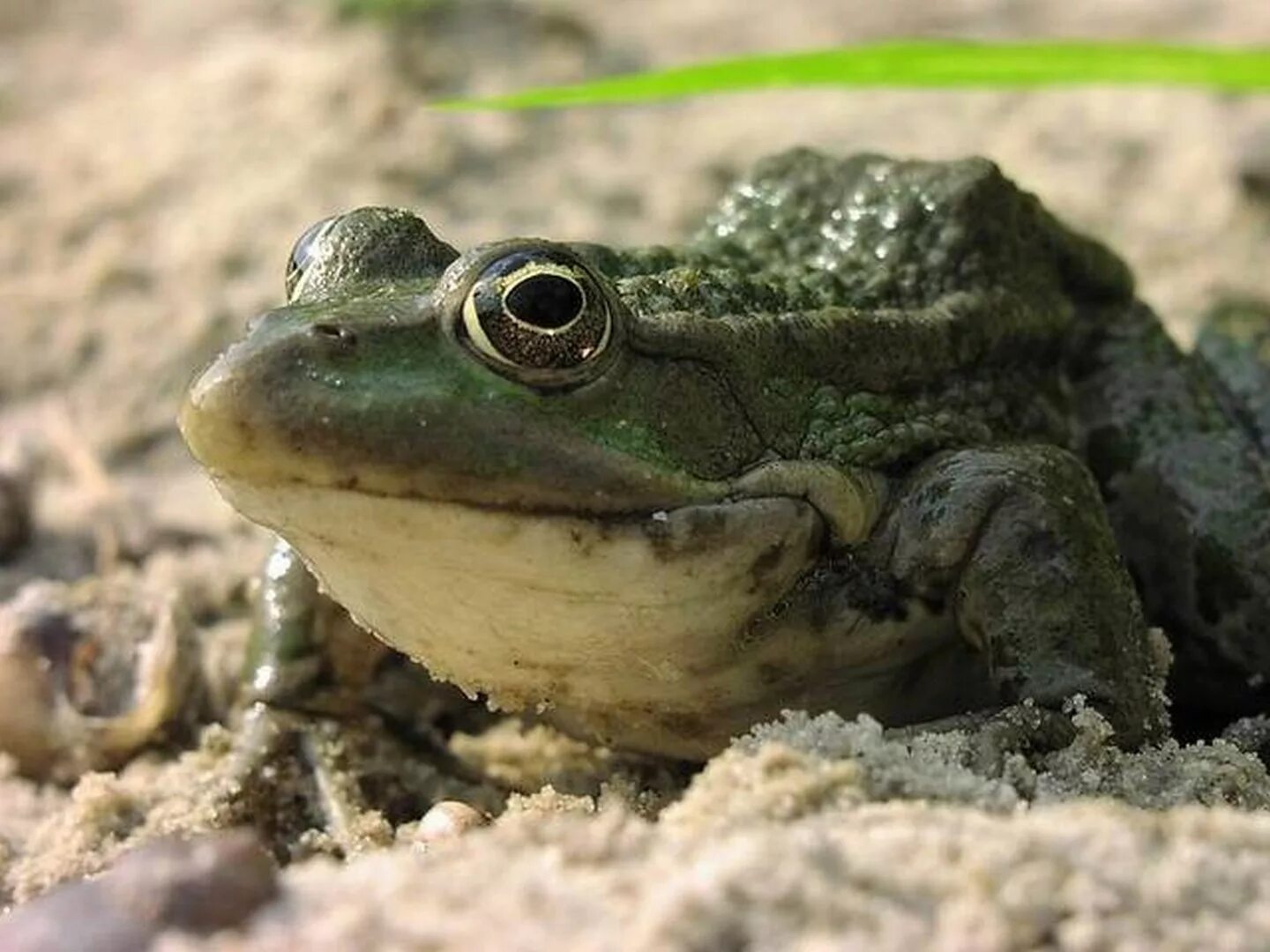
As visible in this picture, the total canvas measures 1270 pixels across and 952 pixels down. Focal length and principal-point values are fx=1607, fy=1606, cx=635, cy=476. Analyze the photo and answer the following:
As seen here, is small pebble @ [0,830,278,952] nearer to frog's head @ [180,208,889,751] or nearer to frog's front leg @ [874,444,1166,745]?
frog's head @ [180,208,889,751]

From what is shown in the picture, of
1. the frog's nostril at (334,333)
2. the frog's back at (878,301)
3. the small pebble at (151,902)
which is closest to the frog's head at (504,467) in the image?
the frog's nostril at (334,333)

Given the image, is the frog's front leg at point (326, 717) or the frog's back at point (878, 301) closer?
the frog's back at point (878, 301)

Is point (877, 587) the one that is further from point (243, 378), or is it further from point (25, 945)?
point (25, 945)

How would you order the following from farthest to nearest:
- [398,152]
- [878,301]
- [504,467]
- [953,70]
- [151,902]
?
[398,152], [953,70], [878,301], [504,467], [151,902]

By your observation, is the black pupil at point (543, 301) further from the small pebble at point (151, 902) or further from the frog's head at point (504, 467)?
the small pebble at point (151, 902)

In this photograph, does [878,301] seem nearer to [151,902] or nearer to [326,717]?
[326,717]

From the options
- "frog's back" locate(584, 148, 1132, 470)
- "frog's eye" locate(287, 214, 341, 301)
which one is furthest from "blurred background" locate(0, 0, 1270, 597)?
"frog's eye" locate(287, 214, 341, 301)

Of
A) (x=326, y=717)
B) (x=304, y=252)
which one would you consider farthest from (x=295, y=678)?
(x=304, y=252)
